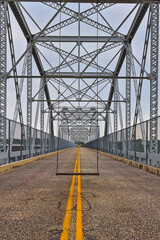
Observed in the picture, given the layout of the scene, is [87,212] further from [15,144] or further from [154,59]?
[154,59]

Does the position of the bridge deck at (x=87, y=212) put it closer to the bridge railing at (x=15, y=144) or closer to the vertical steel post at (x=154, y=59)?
the bridge railing at (x=15, y=144)

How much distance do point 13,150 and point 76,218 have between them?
11043 mm

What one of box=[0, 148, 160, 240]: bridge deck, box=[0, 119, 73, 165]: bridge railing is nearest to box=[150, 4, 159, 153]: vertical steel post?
box=[0, 119, 73, 165]: bridge railing

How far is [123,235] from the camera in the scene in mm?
3869

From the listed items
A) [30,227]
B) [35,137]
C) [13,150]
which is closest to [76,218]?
[30,227]

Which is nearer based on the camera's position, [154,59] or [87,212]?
[87,212]

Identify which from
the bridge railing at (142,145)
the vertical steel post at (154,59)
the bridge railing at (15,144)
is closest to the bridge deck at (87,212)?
the bridge railing at (142,145)

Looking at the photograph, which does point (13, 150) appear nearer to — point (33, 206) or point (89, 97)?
point (33, 206)

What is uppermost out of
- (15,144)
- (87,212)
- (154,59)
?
(154,59)

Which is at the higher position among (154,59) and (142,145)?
(154,59)

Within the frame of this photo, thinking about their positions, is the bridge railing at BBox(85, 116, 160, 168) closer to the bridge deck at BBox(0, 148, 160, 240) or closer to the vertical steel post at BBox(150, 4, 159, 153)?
the vertical steel post at BBox(150, 4, 159, 153)

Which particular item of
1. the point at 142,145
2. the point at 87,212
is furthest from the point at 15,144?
the point at 87,212

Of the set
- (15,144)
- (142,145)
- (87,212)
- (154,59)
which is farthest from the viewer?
(154,59)

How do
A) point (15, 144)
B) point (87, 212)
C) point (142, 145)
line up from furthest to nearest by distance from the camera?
1. point (15, 144)
2. point (142, 145)
3. point (87, 212)
